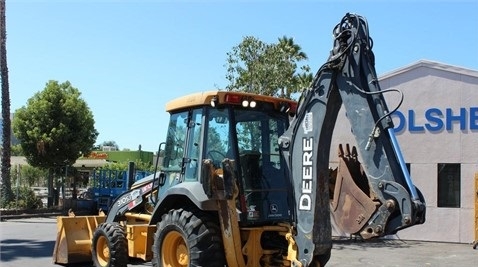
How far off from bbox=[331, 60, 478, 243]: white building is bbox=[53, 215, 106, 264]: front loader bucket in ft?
27.8

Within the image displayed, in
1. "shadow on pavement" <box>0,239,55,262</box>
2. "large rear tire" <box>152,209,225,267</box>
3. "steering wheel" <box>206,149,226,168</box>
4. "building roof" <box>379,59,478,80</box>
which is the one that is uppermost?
"building roof" <box>379,59,478,80</box>

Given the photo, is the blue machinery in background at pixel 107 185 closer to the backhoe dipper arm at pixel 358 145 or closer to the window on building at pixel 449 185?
the window on building at pixel 449 185

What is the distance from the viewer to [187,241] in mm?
7379

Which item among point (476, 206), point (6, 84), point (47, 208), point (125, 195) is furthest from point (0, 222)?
point (476, 206)

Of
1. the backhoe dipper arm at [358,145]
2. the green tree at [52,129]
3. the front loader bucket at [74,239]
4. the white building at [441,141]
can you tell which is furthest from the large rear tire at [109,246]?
the green tree at [52,129]

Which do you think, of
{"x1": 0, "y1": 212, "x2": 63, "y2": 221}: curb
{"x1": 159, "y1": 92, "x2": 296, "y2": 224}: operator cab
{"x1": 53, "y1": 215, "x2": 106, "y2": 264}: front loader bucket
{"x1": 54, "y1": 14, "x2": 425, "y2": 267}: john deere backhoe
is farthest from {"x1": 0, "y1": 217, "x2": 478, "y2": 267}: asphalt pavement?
{"x1": 0, "y1": 212, "x2": 63, "y2": 221}: curb

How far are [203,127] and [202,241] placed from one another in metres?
1.60

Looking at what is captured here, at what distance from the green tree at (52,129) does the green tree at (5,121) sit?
1334 millimetres

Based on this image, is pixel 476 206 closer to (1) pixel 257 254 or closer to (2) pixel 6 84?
(1) pixel 257 254

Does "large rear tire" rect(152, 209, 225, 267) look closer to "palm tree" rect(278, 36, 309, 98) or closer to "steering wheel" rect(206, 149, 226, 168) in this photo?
"steering wheel" rect(206, 149, 226, 168)

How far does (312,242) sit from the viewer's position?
6383mm

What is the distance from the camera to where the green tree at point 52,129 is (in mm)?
27875

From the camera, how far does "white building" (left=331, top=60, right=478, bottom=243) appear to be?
54.5 ft

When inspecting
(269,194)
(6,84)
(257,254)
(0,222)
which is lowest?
(0,222)
